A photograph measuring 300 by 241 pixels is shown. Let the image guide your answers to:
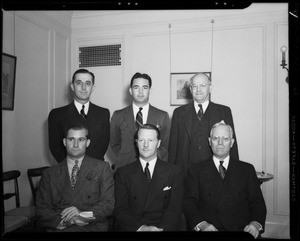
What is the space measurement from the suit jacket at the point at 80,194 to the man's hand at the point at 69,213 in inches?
1.5

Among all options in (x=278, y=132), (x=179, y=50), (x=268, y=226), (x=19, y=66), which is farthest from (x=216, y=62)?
(x=19, y=66)

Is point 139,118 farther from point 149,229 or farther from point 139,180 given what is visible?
point 149,229

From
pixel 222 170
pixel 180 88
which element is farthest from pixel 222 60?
pixel 222 170

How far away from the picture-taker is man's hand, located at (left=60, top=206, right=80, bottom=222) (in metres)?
1.87

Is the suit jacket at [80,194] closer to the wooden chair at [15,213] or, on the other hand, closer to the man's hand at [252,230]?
the wooden chair at [15,213]

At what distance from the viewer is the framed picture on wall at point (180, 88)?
313cm

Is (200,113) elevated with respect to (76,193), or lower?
elevated

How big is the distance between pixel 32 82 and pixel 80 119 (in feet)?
2.32

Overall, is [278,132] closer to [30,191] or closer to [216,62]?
[216,62]

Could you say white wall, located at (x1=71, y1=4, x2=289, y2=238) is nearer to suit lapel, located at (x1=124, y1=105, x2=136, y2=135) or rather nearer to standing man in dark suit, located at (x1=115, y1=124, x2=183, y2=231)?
suit lapel, located at (x1=124, y1=105, x2=136, y2=135)

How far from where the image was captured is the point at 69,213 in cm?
187

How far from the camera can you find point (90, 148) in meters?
2.31

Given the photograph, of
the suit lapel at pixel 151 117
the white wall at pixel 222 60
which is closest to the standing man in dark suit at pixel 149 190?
the suit lapel at pixel 151 117
